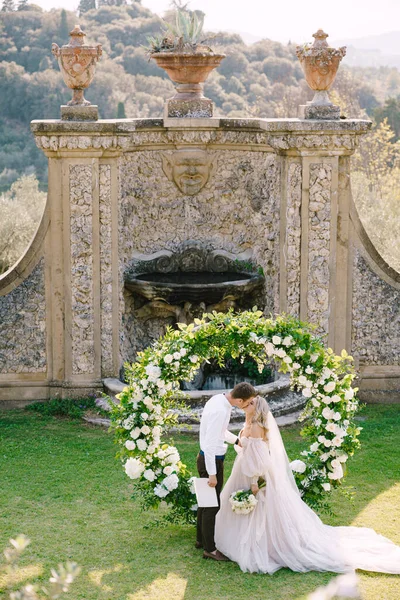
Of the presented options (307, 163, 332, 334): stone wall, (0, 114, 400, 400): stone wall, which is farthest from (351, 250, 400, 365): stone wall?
(307, 163, 332, 334): stone wall

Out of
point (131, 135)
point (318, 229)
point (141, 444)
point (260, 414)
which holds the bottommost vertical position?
point (141, 444)

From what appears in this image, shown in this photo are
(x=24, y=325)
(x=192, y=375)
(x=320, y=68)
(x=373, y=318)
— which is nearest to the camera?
(x=192, y=375)

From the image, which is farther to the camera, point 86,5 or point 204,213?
point 86,5

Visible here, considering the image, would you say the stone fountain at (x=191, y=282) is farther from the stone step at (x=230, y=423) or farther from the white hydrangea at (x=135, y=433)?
the white hydrangea at (x=135, y=433)

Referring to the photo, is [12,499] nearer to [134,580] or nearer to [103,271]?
[134,580]

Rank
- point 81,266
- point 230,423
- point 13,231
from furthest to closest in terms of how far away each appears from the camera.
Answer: point 13,231 < point 81,266 < point 230,423

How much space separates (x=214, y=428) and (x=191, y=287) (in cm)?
456

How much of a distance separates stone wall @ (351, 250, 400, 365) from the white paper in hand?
16.0 feet

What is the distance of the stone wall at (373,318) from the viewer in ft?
38.6

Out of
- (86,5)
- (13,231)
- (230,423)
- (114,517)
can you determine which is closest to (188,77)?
(230,423)

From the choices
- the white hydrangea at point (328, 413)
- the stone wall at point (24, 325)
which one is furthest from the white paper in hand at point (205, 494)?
the stone wall at point (24, 325)

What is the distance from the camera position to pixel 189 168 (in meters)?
12.4

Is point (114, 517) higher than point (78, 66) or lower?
lower

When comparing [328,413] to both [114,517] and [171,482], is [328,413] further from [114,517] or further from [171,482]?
[114,517]
